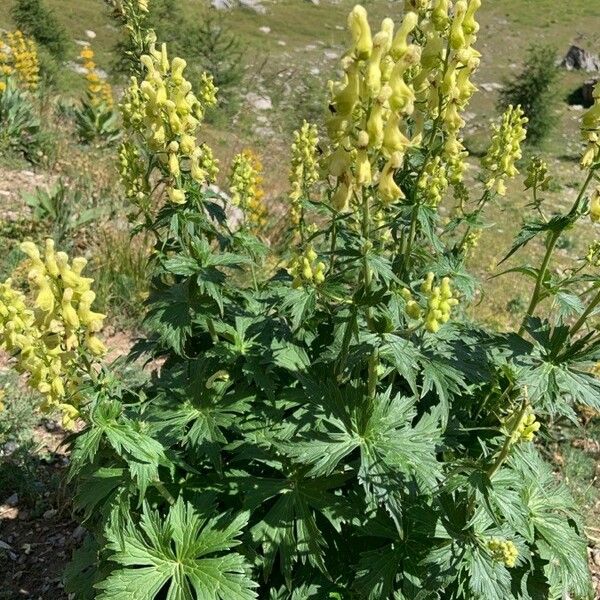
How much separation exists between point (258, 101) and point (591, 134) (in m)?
18.0

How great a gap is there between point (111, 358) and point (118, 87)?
15.0 m

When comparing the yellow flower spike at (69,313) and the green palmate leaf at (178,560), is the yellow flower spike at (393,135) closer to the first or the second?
the yellow flower spike at (69,313)

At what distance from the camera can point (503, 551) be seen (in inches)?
83.7

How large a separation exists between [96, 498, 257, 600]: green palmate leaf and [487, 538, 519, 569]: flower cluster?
0.89 meters

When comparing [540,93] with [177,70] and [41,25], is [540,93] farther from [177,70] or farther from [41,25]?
[177,70]

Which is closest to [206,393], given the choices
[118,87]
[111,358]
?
[111,358]

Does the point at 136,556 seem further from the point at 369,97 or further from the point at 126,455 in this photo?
the point at 369,97

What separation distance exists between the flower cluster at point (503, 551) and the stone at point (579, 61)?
84.4ft

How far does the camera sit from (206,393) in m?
2.70

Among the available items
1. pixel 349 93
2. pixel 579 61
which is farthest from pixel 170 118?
pixel 579 61

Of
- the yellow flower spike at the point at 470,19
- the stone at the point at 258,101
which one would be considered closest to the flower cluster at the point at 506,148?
the yellow flower spike at the point at 470,19

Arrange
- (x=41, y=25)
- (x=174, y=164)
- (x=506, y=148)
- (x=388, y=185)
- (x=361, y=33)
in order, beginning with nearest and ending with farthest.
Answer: (x=361, y=33) → (x=388, y=185) → (x=174, y=164) → (x=506, y=148) → (x=41, y=25)

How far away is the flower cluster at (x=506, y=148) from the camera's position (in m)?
3.05

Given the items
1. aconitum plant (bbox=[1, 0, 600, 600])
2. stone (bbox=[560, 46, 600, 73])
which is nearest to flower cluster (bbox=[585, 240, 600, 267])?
aconitum plant (bbox=[1, 0, 600, 600])
